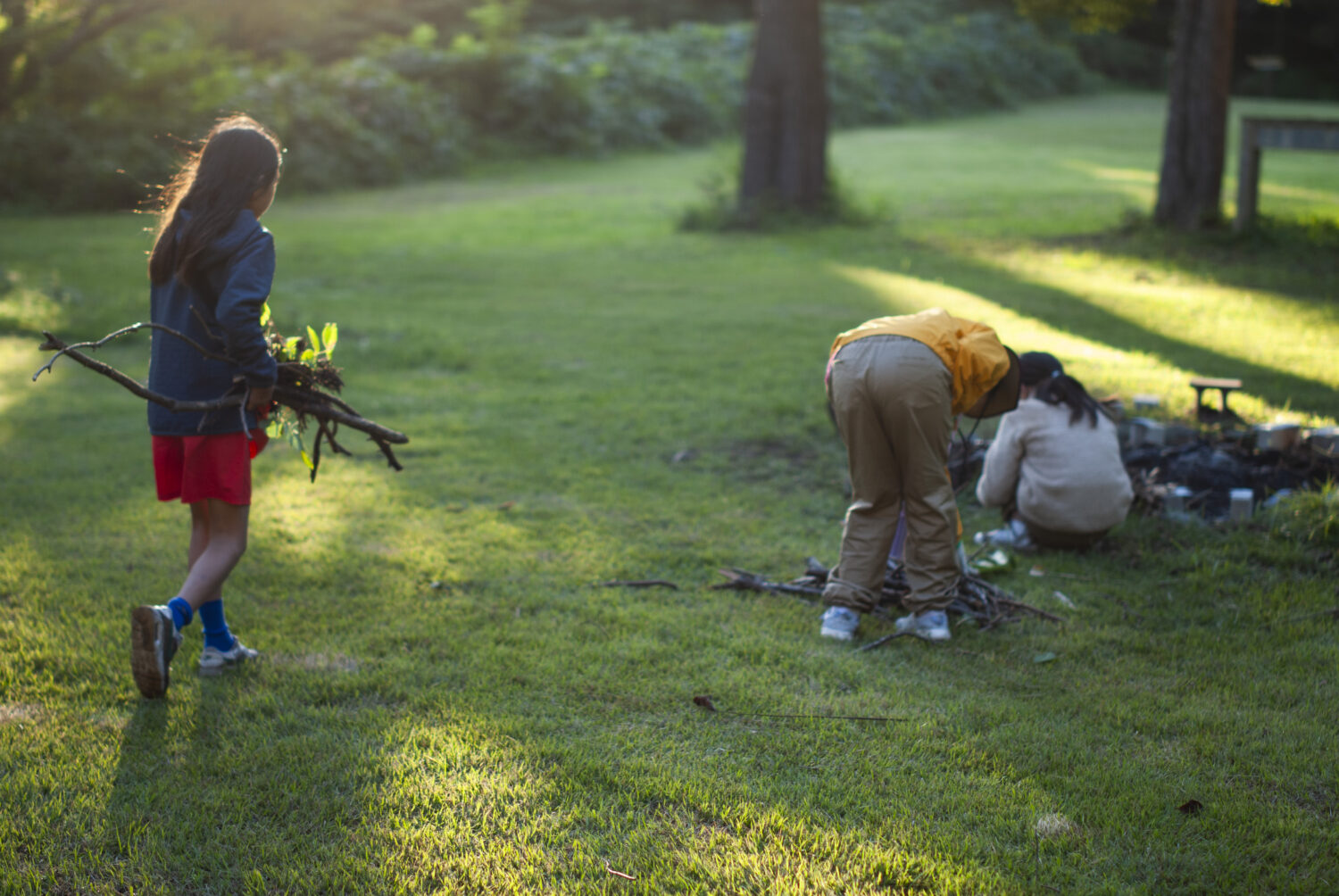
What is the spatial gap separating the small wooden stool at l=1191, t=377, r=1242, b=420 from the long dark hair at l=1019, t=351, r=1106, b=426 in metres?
1.63

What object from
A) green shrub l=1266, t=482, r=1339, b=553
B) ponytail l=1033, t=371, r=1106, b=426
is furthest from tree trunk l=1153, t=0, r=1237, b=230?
ponytail l=1033, t=371, r=1106, b=426

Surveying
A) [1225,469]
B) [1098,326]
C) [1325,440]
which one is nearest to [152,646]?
[1225,469]

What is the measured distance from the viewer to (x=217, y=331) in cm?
337

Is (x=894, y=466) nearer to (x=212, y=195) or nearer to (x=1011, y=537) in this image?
(x=1011, y=537)

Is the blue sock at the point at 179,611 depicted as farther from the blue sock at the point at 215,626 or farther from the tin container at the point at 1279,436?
the tin container at the point at 1279,436

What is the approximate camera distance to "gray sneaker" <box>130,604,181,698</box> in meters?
3.19

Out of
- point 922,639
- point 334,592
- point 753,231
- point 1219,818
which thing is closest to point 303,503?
point 334,592

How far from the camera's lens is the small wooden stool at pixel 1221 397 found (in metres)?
5.61

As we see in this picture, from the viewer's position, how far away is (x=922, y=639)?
3.82 metres

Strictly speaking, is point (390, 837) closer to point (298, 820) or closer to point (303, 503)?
point (298, 820)

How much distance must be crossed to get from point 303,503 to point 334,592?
4.02 ft

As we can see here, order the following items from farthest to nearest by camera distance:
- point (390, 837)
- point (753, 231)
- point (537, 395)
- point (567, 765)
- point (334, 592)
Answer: point (753, 231) < point (537, 395) < point (334, 592) < point (567, 765) < point (390, 837)

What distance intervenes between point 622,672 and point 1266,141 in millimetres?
10486

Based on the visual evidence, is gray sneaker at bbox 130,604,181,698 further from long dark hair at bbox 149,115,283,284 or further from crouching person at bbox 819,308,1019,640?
crouching person at bbox 819,308,1019,640
